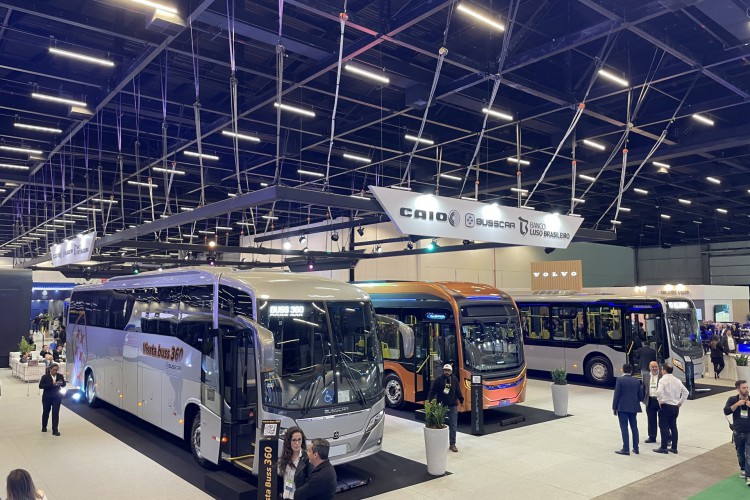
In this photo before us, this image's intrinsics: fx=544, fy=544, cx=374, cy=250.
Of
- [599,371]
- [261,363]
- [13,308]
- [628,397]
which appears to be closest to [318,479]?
[261,363]

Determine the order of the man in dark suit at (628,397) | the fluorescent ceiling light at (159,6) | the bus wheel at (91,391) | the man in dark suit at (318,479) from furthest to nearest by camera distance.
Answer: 1. the bus wheel at (91,391)
2. the man in dark suit at (628,397)
3. the fluorescent ceiling light at (159,6)
4. the man in dark suit at (318,479)

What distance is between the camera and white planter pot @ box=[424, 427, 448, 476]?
293 inches

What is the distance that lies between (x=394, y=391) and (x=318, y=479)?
8.03 m

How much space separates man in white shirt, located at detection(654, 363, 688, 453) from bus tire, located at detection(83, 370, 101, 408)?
37.3 feet

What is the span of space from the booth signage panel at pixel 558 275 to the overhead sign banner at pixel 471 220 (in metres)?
15.2

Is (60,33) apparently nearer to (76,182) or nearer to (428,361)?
(428,361)

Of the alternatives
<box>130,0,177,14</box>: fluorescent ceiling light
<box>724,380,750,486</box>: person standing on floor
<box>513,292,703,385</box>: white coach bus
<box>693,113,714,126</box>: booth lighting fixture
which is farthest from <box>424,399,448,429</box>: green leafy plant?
<box>693,113,714,126</box>: booth lighting fixture

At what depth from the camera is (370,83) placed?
11789 millimetres

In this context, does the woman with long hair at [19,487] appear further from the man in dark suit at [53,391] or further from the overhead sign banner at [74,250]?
the overhead sign banner at [74,250]

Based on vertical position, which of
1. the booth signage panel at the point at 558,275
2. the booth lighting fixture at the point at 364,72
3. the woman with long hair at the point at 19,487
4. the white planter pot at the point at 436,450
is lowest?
the white planter pot at the point at 436,450

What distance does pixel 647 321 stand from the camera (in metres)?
14.4

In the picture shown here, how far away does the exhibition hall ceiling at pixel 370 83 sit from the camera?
821cm

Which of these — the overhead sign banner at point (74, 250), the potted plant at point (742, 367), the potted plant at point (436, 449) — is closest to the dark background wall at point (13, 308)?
the overhead sign banner at point (74, 250)

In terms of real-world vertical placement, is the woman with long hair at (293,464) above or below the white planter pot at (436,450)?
above
